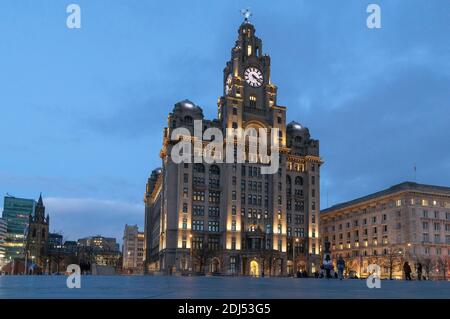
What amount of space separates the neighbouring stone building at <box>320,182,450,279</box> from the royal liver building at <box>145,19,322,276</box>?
1480 centimetres

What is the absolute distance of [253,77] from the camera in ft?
516

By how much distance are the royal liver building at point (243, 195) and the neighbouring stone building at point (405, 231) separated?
14.8m

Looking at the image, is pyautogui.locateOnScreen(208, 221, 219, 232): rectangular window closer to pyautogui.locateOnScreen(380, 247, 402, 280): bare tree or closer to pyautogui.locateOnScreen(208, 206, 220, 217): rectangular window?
pyautogui.locateOnScreen(208, 206, 220, 217): rectangular window

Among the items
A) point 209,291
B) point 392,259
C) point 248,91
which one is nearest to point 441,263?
point 392,259

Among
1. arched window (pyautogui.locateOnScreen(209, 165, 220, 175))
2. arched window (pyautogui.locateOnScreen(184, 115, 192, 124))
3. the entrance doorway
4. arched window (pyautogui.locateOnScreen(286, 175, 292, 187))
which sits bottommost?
the entrance doorway

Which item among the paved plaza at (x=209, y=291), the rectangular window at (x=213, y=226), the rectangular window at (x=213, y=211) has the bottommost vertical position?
the paved plaza at (x=209, y=291)

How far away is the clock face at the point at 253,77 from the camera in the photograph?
156m

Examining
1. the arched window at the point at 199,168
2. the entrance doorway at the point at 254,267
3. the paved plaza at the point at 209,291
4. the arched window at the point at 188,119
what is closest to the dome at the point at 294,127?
the arched window at the point at 188,119

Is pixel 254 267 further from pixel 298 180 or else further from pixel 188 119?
pixel 188 119

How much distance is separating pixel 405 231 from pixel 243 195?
1739 inches

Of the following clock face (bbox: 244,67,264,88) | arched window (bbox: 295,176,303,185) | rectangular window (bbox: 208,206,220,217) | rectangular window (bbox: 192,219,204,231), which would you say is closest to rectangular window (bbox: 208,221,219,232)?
rectangular window (bbox: 208,206,220,217)

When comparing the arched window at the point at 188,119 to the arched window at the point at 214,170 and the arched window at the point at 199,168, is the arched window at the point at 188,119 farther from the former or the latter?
the arched window at the point at 214,170

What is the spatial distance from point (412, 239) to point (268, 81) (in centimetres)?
6211

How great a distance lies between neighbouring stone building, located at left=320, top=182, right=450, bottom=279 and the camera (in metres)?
134
